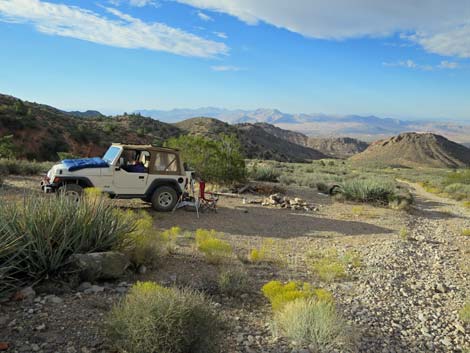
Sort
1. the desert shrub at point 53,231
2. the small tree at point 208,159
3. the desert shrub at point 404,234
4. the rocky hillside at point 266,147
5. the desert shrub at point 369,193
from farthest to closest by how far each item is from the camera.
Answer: the rocky hillside at point 266,147
the small tree at point 208,159
the desert shrub at point 369,193
the desert shrub at point 404,234
the desert shrub at point 53,231

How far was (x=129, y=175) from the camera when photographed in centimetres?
1025

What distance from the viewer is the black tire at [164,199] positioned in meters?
10.8

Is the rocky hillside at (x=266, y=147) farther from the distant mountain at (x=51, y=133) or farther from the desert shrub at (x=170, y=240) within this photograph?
the desert shrub at (x=170, y=240)

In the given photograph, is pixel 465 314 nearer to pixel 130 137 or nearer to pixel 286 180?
pixel 286 180

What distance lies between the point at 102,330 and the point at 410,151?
98.9 m

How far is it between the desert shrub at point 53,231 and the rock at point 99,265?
0.64 feet

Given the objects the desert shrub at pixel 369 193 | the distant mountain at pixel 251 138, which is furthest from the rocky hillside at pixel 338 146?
the desert shrub at pixel 369 193

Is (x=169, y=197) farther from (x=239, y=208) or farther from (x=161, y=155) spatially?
(x=239, y=208)

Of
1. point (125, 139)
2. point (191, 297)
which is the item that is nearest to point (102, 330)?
point (191, 297)

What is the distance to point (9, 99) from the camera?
5028 cm

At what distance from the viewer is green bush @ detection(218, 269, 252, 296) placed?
551 centimetres

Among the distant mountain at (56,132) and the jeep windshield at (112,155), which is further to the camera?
the distant mountain at (56,132)

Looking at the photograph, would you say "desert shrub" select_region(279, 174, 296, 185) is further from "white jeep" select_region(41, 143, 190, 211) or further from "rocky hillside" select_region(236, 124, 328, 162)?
"rocky hillside" select_region(236, 124, 328, 162)

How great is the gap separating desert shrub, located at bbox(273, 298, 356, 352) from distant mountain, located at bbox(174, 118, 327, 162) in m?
54.2
